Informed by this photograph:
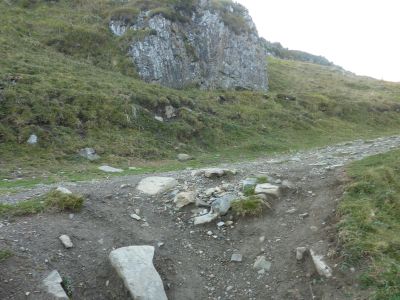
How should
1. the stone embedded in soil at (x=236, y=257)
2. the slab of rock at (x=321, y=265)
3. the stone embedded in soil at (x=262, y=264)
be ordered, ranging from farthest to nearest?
the stone embedded in soil at (x=236, y=257) → the stone embedded in soil at (x=262, y=264) → the slab of rock at (x=321, y=265)

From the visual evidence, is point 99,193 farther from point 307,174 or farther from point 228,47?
point 228,47

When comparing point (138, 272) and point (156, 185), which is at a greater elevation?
point (156, 185)

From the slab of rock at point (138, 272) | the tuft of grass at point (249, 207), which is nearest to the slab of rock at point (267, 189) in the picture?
the tuft of grass at point (249, 207)

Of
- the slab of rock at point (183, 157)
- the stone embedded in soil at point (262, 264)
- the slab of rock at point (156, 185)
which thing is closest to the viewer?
the stone embedded in soil at point (262, 264)

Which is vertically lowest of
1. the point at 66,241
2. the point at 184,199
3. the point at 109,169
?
the point at 109,169

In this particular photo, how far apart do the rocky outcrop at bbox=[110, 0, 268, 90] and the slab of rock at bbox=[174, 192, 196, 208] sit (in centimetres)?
2176

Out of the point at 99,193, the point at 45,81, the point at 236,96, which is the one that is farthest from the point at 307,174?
the point at 236,96

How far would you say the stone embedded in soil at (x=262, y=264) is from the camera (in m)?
9.62

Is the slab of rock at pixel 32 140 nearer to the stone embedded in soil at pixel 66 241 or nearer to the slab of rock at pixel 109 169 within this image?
the slab of rock at pixel 109 169

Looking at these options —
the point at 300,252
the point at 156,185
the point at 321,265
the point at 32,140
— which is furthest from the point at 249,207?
the point at 32,140

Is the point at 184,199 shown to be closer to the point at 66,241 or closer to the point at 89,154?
the point at 66,241

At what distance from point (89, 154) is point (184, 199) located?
9.29 m

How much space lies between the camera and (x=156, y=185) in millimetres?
14094

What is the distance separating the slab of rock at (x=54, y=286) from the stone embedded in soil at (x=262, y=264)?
446 centimetres
